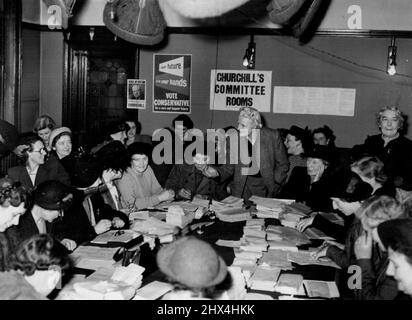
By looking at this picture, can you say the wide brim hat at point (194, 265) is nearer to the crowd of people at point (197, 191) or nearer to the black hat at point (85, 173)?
the crowd of people at point (197, 191)

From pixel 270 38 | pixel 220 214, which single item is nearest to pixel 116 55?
pixel 270 38

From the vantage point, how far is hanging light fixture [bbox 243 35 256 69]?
722cm

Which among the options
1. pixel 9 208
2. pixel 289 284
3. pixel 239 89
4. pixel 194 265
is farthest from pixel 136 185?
pixel 239 89

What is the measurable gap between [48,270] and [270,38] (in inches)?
230

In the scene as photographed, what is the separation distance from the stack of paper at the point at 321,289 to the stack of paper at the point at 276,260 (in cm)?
22

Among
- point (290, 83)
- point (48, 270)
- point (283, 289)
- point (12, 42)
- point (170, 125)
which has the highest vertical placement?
point (12, 42)

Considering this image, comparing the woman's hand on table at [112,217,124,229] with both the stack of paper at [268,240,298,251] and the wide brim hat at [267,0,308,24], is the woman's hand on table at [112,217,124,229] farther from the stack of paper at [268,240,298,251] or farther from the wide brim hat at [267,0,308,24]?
the wide brim hat at [267,0,308,24]

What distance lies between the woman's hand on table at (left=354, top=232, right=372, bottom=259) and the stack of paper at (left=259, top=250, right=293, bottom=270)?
42cm

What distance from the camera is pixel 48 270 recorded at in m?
2.29

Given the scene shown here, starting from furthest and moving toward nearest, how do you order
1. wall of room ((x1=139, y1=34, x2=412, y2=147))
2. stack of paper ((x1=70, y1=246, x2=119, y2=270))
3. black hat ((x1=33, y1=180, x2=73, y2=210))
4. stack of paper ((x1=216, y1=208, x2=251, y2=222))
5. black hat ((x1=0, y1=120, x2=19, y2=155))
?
wall of room ((x1=139, y1=34, x2=412, y2=147)) < black hat ((x1=0, y1=120, x2=19, y2=155)) < stack of paper ((x1=216, y1=208, x2=251, y2=222)) < black hat ((x1=33, y1=180, x2=73, y2=210)) < stack of paper ((x1=70, y1=246, x2=119, y2=270))

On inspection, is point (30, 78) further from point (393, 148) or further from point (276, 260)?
point (276, 260)

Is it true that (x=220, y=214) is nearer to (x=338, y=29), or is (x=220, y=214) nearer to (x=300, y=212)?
(x=300, y=212)

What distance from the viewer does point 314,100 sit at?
285 inches

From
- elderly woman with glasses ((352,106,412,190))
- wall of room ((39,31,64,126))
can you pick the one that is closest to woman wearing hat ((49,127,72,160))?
elderly woman with glasses ((352,106,412,190))
